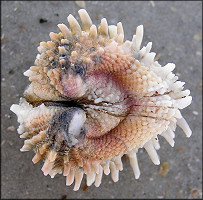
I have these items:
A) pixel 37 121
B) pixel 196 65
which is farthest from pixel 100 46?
pixel 196 65

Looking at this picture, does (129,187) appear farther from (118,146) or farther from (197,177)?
(118,146)

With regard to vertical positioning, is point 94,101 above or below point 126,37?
above

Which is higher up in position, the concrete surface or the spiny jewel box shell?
the spiny jewel box shell

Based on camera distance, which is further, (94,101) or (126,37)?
(126,37)

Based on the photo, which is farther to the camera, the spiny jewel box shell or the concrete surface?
the concrete surface
